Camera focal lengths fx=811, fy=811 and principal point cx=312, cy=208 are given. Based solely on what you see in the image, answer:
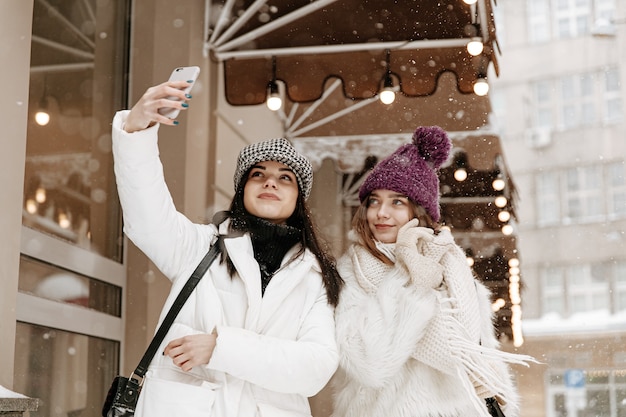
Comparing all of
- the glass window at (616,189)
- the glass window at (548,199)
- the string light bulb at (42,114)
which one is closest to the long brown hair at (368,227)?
the string light bulb at (42,114)

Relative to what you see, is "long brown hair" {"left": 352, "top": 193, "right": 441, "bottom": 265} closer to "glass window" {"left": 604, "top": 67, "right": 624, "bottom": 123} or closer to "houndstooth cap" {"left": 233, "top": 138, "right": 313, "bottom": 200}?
"houndstooth cap" {"left": 233, "top": 138, "right": 313, "bottom": 200}

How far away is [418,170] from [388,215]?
214mm

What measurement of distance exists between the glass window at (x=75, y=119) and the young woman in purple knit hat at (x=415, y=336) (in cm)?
172

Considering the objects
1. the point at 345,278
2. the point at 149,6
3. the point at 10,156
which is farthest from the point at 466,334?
the point at 149,6

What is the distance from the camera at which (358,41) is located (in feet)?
15.7

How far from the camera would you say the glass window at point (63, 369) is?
3.67 metres

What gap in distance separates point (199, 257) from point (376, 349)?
0.66 meters

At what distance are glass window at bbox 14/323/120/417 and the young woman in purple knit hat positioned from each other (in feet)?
5.01

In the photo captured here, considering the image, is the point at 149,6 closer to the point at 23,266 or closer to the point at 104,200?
the point at 104,200

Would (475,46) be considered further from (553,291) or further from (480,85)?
(553,291)

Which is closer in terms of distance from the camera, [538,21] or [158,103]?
[158,103]

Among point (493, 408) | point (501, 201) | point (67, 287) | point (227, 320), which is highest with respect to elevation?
point (501, 201)

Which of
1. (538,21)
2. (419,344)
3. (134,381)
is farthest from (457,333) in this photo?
(538,21)

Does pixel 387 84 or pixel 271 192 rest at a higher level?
pixel 387 84
